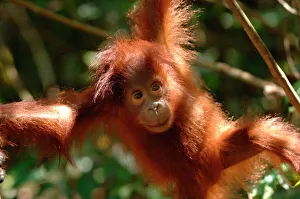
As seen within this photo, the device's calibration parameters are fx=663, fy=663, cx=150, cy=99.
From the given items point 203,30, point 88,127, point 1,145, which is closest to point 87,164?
point 88,127

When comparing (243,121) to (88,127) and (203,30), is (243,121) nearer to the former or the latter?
(88,127)

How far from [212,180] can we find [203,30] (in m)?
2.77

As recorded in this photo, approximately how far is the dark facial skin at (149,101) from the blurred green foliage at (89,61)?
0.61 meters

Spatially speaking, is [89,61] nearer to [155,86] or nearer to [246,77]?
[246,77]

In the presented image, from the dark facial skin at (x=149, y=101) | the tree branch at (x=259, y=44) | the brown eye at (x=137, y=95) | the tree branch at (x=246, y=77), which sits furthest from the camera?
the tree branch at (x=246, y=77)

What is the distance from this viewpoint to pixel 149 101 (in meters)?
3.85

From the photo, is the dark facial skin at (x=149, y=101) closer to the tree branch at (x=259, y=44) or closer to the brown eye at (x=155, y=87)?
the brown eye at (x=155, y=87)

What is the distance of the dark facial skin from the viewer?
12.3 feet

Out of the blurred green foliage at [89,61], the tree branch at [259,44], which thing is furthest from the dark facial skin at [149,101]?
the tree branch at [259,44]

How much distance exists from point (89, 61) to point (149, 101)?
7.09 ft

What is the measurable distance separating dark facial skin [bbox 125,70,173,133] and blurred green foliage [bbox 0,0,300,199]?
61 cm

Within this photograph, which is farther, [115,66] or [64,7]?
[64,7]

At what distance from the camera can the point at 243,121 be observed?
4148 mm

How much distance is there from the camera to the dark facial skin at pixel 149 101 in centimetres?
375
